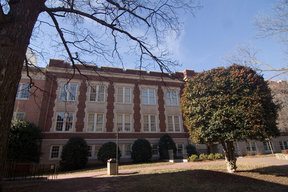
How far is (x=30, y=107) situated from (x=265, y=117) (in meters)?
22.0

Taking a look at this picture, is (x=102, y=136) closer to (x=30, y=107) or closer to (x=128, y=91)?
(x=128, y=91)

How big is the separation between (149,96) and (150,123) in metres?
3.74

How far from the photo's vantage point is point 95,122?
19.8 metres

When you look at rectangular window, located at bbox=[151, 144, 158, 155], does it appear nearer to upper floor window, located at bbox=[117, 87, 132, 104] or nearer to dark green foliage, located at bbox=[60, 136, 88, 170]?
upper floor window, located at bbox=[117, 87, 132, 104]

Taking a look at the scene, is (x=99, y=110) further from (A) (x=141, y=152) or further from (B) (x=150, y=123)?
(A) (x=141, y=152)

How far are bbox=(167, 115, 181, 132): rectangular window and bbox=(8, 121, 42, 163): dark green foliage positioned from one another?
1525cm

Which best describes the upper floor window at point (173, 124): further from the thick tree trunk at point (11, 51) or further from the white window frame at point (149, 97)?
the thick tree trunk at point (11, 51)

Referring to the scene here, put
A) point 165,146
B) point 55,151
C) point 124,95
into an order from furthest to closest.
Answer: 1. point 124,95
2. point 165,146
3. point 55,151

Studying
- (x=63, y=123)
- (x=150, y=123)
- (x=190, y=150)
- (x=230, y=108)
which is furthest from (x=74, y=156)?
(x=230, y=108)

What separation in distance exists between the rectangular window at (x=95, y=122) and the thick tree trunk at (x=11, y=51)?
55.1ft

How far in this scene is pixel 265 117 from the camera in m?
8.32

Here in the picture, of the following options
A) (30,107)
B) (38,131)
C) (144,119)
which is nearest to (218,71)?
(144,119)

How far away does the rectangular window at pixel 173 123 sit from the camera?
22256 mm

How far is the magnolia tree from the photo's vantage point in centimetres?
805
